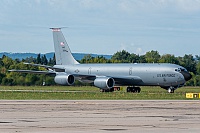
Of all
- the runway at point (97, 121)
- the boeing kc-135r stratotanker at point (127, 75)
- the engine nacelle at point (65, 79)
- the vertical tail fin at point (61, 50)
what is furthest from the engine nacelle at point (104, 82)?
the runway at point (97, 121)

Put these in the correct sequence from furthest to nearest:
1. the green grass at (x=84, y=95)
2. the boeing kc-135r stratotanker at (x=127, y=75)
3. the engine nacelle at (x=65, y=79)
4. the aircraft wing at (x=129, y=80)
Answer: the aircraft wing at (x=129, y=80)
the engine nacelle at (x=65, y=79)
the boeing kc-135r stratotanker at (x=127, y=75)
the green grass at (x=84, y=95)

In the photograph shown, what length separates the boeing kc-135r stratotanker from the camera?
85750 millimetres

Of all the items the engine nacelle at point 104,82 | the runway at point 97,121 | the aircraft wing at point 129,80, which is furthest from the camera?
the aircraft wing at point 129,80

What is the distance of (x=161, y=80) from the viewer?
86250mm

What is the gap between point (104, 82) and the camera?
283 feet

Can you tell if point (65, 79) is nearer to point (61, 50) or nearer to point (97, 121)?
point (61, 50)

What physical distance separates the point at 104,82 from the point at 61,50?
53.8 ft

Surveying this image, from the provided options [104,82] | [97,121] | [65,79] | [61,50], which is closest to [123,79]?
[104,82]

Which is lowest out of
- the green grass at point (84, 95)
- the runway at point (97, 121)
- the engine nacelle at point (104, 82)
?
the green grass at point (84, 95)

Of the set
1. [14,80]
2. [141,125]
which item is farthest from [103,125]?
[14,80]

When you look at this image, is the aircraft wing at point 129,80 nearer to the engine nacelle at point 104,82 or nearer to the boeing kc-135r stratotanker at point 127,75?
the boeing kc-135r stratotanker at point 127,75

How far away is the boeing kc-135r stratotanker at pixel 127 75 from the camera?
281 ft

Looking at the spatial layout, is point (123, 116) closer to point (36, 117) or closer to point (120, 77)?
point (36, 117)

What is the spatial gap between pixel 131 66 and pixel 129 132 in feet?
205
